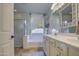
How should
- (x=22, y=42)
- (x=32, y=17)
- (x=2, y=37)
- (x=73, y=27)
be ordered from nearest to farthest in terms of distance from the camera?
(x=2, y=37)
(x=73, y=27)
(x=22, y=42)
(x=32, y=17)

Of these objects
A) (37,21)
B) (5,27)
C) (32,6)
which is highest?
(32,6)

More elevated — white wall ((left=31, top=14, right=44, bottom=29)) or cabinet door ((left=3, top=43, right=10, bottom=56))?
white wall ((left=31, top=14, right=44, bottom=29))

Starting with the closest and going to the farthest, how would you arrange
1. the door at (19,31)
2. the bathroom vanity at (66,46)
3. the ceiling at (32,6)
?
the bathroom vanity at (66,46), the ceiling at (32,6), the door at (19,31)

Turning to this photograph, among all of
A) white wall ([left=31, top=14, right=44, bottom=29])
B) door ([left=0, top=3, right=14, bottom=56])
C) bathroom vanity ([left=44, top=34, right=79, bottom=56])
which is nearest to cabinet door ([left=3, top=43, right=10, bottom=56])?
door ([left=0, top=3, right=14, bottom=56])

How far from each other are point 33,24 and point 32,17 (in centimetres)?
38

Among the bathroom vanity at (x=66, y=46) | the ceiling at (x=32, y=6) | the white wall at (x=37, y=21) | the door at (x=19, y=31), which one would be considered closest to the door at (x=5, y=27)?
the bathroom vanity at (x=66, y=46)

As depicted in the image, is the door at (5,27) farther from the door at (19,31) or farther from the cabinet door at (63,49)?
the door at (19,31)

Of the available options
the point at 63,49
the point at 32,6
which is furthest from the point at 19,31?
the point at 63,49

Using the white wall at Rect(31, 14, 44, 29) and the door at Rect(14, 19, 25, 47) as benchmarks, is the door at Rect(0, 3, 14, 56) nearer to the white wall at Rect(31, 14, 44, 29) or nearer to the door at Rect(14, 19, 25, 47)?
the door at Rect(14, 19, 25, 47)

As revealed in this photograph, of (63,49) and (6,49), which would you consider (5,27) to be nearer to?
(6,49)

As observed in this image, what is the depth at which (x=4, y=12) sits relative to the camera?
48.4 inches

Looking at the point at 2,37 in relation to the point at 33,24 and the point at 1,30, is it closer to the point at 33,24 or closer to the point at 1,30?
the point at 1,30

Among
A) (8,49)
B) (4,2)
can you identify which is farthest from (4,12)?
(8,49)

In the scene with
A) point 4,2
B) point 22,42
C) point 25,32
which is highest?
point 4,2
